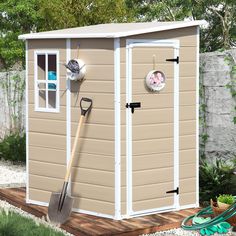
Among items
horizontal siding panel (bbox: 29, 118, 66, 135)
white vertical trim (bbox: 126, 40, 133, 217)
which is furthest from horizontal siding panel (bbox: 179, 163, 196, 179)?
horizontal siding panel (bbox: 29, 118, 66, 135)

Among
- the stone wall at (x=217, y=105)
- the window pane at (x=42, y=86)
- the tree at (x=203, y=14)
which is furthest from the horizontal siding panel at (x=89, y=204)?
the tree at (x=203, y=14)

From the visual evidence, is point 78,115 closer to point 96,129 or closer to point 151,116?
point 96,129

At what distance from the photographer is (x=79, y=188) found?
7.28m

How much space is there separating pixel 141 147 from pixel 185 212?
37.3 inches

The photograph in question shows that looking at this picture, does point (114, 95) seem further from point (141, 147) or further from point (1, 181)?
point (1, 181)

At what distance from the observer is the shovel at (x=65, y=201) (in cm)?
701

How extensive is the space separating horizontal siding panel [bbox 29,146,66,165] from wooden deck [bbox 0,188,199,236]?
0.57 m

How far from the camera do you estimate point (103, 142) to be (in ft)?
23.0

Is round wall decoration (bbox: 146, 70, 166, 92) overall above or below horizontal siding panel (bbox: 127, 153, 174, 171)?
above

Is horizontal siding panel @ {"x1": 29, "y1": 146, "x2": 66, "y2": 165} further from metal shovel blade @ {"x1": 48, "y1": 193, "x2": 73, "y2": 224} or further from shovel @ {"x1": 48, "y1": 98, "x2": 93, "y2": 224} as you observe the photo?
metal shovel blade @ {"x1": 48, "y1": 193, "x2": 73, "y2": 224}

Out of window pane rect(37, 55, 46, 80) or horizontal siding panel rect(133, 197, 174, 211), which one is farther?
window pane rect(37, 55, 46, 80)

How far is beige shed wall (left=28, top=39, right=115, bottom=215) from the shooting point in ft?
22.8

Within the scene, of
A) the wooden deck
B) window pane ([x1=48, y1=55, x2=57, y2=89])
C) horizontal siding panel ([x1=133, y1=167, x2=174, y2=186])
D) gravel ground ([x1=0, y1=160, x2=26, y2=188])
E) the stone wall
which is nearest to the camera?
the wooden deck

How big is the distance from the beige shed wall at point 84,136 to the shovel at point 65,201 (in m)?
0.09
